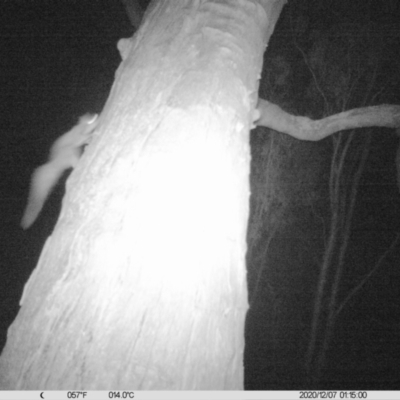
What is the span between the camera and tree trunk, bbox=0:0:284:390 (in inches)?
26.1

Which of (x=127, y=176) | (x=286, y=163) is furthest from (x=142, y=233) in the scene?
(x=286, y=163)

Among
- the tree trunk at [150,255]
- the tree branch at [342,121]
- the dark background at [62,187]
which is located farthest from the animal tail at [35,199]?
the tree trunk at [150,255]

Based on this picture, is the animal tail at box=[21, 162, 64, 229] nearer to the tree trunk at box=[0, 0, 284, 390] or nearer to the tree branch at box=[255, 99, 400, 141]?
the tree branch at box=[255, 99, 400, 141]

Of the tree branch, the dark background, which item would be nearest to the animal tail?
the dark background

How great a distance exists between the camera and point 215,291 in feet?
2.50

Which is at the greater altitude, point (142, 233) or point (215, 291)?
point (142, 233)

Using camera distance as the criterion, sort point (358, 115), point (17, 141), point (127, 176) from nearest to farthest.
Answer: point (127, 176) → point (358, 115) → point (17, 141)

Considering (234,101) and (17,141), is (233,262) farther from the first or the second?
(17,141)

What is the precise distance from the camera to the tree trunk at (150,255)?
66 centimetres

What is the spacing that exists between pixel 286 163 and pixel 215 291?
10234 millimetres

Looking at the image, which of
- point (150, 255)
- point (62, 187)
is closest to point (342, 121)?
point (150, 255)

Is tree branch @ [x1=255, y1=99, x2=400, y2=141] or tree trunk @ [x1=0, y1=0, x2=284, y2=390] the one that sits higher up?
tree branch @ [x1=255, y1=99, x2=400, y2=141]

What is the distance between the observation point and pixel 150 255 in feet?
2.33

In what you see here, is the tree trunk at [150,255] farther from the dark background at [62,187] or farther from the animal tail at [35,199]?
the animal tail at [35,199]
